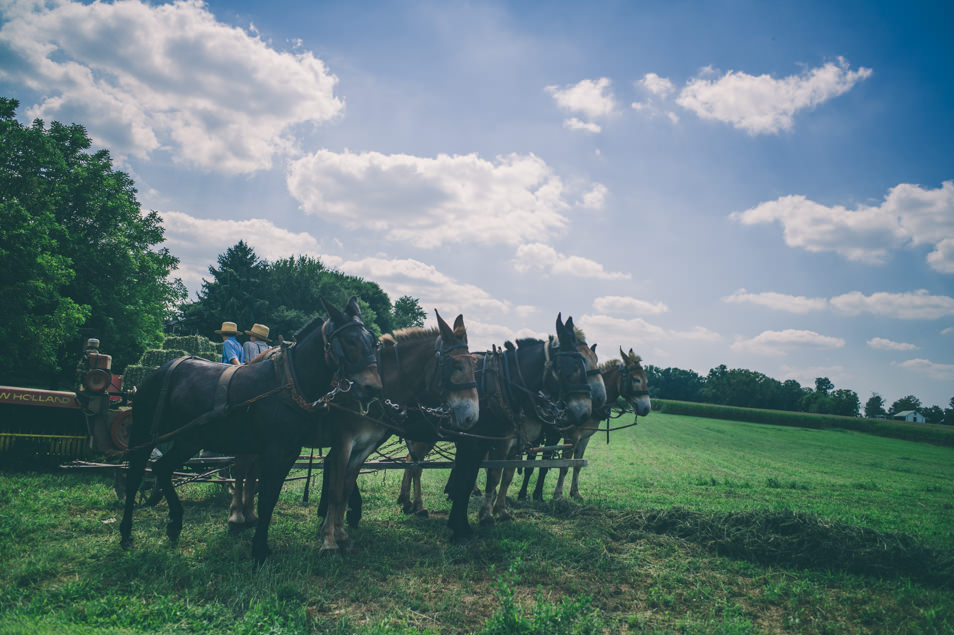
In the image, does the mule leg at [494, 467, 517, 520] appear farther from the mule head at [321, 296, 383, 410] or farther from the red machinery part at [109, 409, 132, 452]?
the red machinery part at [109, 409, 132, 452]

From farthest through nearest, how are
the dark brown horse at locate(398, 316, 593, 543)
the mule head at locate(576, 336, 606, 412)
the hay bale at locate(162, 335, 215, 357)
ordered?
1. the hay bale at locate(162, 335, 215, 357)
2. the mule head at locate(576, 336, 606, 412)
3. the dark brown horse at locate(398, 316, 593, 543)

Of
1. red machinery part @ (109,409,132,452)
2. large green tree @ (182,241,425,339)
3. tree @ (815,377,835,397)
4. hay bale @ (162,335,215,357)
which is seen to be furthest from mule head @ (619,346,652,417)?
tree @ (815,377,835,397)

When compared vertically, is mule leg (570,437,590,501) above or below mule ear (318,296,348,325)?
below

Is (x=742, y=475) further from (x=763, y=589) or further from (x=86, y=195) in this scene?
(x=86, y=195)

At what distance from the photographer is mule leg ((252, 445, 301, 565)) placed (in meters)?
4.94

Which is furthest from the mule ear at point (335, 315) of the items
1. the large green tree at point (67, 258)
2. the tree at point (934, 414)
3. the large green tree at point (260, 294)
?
the tree at point (934, 414)

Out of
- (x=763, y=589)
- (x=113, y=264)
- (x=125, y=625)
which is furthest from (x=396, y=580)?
(x=113, y=264)

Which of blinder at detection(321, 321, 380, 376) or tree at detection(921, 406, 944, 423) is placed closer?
blinder at detection(321, 321, 380, 376)

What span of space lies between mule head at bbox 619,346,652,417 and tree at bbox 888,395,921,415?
142 metres

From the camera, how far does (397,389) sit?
252 inches

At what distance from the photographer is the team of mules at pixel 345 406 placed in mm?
5211

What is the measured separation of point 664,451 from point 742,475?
7.19 m

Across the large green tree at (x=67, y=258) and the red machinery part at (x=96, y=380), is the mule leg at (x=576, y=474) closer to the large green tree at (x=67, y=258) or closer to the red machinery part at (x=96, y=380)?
the red machinery part at (x=96, y=380)

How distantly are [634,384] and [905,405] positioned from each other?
150 meters
